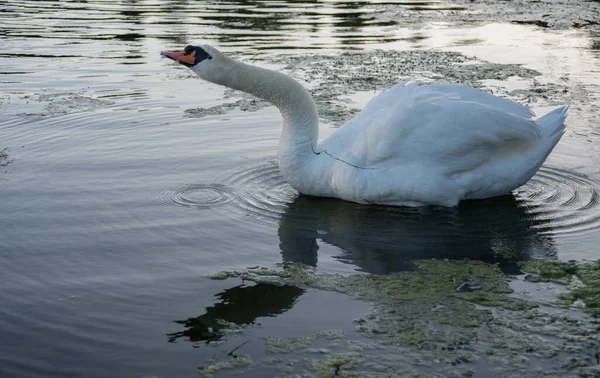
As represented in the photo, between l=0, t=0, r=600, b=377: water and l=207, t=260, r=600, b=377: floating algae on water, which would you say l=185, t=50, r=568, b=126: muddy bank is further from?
l=207, t=260, r=600, b=377: floating algae on water

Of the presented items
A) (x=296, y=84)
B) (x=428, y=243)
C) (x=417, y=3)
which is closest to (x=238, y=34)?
(x=417, y=3)

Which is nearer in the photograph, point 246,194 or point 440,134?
point 440,134

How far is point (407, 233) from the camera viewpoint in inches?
254

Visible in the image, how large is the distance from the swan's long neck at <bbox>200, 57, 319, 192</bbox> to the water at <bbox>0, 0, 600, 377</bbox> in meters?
0.29

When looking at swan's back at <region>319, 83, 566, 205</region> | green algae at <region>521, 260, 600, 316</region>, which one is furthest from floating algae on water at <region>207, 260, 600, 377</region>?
swan's back at <region>319, 83, 566, 205</region>

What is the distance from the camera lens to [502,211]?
6.96 m

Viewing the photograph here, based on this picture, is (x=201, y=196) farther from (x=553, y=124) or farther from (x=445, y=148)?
(x=553, y=124)

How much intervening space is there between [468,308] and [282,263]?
1.36m

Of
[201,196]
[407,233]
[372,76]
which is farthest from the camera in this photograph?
[372,76]

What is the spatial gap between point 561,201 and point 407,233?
4.66 ft

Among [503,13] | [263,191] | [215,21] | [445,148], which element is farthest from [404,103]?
[503,13]

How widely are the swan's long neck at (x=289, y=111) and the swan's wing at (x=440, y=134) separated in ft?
1.68

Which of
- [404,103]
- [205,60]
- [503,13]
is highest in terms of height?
[205,60]

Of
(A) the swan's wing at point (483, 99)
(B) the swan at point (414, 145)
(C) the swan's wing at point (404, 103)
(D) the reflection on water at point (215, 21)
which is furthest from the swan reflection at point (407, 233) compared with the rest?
(D) the reflection on water at point (215, 21)
